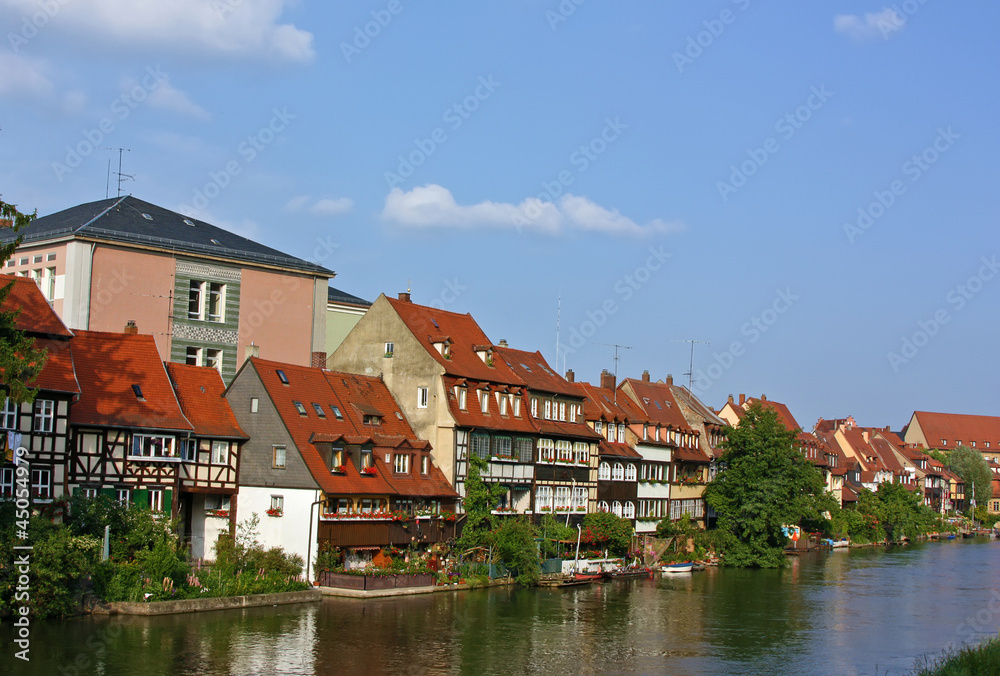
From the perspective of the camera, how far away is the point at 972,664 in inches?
1267

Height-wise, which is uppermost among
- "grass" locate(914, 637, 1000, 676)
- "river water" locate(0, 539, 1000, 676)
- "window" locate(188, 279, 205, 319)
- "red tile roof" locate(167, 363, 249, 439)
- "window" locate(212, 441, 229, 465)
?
"window" locate(188, 279, 205, 319)

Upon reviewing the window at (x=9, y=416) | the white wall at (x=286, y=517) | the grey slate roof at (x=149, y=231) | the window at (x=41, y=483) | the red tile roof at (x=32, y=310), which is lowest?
the white wall at (x=286, y=517)

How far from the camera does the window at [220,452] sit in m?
47.0

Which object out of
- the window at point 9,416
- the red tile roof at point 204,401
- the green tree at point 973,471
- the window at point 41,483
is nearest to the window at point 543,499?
the red tile roof at point 204,401

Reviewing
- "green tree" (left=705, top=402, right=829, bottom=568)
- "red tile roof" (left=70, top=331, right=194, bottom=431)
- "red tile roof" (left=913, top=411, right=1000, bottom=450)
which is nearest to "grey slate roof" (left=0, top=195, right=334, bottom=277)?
"red tile roof" (left=70, top=331, right=194, bottom=431)

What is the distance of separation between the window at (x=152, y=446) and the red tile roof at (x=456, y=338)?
15385 mm

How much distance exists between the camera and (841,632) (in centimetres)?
4591

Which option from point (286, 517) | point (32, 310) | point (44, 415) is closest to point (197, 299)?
point (32, 310)

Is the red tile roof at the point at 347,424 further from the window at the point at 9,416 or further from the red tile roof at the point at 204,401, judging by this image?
the window at the point at 9,416

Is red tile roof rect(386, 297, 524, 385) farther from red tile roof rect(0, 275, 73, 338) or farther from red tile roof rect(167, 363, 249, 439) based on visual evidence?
red tile roof rect(0, 275, 73, 338)

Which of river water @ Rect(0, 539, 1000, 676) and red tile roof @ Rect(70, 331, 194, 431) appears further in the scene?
red tile roof @ Rect(70, 331, 194, 431)

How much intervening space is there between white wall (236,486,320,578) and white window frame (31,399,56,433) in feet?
30.6

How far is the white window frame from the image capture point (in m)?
40.2

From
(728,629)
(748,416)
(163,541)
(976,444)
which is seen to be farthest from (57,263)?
(976,444)
